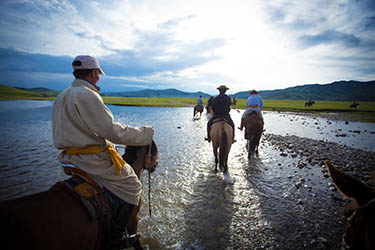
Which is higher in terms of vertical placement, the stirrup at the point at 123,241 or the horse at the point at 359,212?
the horse at the point at 359,212

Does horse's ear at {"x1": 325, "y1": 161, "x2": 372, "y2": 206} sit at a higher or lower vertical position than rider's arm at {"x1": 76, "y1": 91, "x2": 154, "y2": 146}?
lower

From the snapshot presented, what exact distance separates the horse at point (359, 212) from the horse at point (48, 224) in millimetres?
2923

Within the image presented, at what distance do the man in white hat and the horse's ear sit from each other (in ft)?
8.60

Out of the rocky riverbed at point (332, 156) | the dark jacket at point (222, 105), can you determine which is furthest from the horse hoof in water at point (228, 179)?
the rocky riverbed at point (332, 156)

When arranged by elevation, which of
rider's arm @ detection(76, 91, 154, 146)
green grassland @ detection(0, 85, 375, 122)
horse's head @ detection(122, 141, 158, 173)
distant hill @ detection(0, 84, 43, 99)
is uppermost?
distant hill @ detection(0, 84, 43, 99)

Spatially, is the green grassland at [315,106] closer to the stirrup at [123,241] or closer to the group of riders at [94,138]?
the stirrup at [123,241]

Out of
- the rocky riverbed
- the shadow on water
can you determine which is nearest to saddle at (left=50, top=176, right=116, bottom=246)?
the shadow on water

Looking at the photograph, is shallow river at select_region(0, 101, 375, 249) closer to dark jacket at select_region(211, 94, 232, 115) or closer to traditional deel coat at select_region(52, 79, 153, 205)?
traditional deel coat at select_region(52, 79, 153, 205)

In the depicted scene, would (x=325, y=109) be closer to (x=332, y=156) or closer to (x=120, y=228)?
(x=332, y=156)

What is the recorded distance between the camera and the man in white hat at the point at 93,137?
Answer: 2.21 m

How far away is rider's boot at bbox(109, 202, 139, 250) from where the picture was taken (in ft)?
8.63

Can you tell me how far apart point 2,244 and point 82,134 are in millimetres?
1237

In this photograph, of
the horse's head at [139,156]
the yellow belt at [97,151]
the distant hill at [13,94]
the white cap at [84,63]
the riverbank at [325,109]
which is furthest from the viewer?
the distant hill at [13,94]

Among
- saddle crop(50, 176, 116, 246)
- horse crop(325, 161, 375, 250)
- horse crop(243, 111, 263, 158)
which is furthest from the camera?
horse crop(243, 111, 263, 158)
